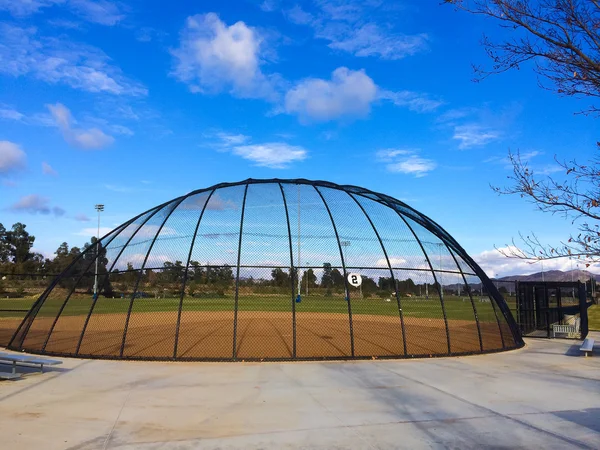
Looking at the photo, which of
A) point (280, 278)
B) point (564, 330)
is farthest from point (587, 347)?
point (280, 278)

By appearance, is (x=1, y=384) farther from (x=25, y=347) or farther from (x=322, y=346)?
(x=322, y=346)

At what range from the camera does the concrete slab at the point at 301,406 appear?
5.55m

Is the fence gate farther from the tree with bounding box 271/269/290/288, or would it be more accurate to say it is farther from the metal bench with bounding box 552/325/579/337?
the tree with bounding box 271/269/290/288

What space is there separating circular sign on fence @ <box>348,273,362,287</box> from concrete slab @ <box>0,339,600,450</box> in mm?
2313

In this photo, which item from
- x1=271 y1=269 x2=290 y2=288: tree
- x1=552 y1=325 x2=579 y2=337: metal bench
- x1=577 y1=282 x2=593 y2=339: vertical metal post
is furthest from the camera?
x1=552 y1=325 x2=579 y2=337: metal bench

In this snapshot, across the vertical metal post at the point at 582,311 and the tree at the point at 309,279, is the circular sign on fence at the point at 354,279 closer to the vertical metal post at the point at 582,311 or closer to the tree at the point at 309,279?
the tree at the point at 309,279

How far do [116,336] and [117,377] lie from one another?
27.4 feet

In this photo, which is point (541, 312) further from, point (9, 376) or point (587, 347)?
point (9, 376)

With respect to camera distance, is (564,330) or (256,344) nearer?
(256,344)

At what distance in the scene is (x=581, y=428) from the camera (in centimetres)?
608

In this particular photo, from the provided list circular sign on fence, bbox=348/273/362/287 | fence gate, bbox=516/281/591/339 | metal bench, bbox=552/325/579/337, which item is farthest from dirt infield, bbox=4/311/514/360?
metal bench, bbox=552/325/579/337

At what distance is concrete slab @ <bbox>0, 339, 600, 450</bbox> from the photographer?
5.55 m

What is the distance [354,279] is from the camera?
12.3 m

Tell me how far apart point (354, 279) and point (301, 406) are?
567 centimetres
